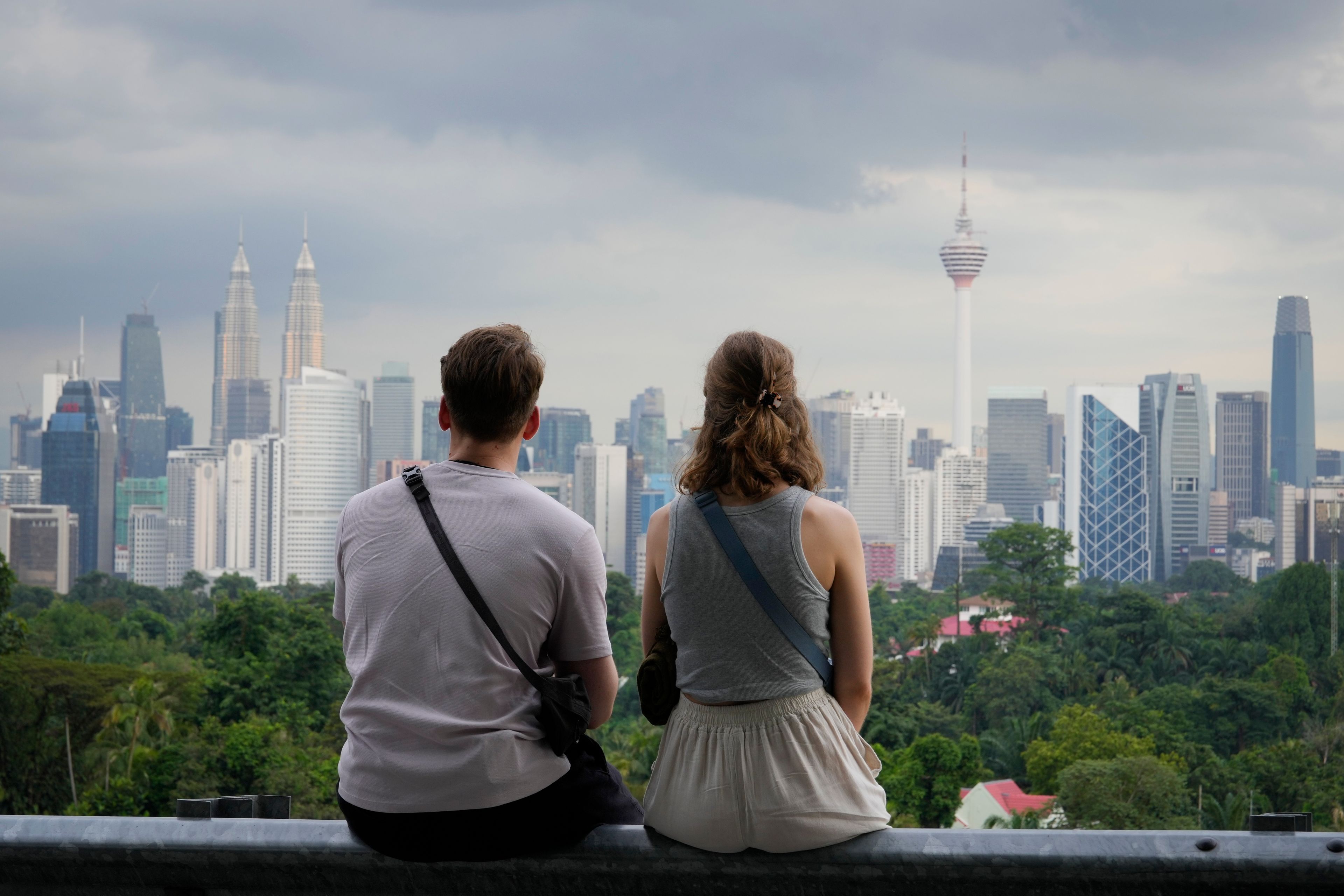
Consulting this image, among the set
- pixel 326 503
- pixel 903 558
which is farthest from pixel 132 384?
pixel 903 558

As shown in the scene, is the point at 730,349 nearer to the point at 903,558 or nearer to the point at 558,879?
the point at 558,879

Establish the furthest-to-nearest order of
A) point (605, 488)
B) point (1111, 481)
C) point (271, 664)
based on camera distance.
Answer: point (1111, 481), point (605, 488), point (271, 664)

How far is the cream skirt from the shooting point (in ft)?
4.60

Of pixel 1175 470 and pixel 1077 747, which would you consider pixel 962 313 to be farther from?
pixel 1077 747

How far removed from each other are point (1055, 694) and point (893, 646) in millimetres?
6056

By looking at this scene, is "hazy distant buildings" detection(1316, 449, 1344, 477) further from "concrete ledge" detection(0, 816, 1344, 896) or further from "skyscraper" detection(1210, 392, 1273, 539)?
"concrete ledge" detection(0, 816, 1344, 896)

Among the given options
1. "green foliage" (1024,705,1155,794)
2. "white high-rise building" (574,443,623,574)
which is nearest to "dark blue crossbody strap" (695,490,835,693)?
"green foliage" (1024,705,1155,794)

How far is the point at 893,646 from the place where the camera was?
35594 millimetres

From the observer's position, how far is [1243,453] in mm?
90000

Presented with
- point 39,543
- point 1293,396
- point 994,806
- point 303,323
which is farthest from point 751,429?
point 303,323

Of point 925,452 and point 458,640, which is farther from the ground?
point 925,452

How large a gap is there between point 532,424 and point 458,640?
31 centimetres

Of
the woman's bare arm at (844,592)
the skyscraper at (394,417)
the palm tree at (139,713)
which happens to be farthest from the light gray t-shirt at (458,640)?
the skyscraper at (394,417)

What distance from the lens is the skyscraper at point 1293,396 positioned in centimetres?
9250
